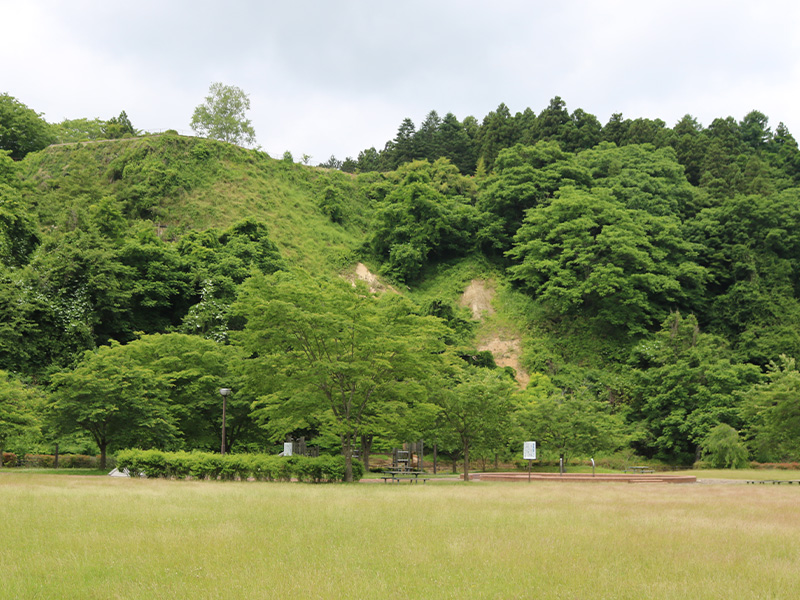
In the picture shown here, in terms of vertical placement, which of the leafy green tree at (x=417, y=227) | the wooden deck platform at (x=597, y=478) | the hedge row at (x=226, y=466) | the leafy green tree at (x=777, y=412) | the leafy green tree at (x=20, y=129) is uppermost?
the leafy green tree at (x=20, y=129)

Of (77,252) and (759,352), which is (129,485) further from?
(759,352)

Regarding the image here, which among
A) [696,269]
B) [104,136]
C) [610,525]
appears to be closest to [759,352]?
[696,269]

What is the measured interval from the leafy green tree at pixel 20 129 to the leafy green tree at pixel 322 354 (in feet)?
187

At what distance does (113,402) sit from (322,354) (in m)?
8.55

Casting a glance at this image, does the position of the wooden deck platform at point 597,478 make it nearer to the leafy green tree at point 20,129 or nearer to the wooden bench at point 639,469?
the wooden bench at point 639,469

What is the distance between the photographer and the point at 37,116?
7219 cm

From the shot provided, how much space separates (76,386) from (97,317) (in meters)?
15.8

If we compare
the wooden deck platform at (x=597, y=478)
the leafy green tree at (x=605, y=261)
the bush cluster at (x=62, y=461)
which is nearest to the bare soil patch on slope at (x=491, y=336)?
the leafy green tree at (x=605, y=261)

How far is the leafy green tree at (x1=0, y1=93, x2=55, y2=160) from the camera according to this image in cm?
6925

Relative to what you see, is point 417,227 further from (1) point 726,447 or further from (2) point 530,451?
(2) point 530,451

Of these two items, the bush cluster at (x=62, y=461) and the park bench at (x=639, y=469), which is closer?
the bush cluster at (x=62, y=461)

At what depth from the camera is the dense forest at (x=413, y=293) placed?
26891mm

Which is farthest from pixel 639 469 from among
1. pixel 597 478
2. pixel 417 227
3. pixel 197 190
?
pixel 197 190

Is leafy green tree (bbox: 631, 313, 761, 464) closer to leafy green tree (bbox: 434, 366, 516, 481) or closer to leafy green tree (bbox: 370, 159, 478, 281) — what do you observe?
leafy green tree (bbox: 434, 366, 516, 481)
